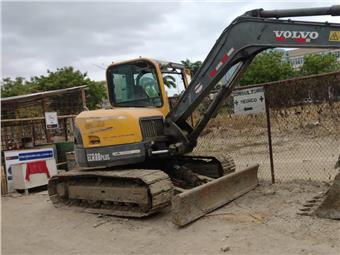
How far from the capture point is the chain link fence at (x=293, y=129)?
8.41 m

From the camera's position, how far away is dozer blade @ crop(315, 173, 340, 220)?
6.18 m

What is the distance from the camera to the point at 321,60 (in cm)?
4744

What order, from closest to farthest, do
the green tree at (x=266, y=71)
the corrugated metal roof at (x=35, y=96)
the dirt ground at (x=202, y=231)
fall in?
the dirt ground at (x=202, y=231) → the corrugated metal roof at (x=35, y=96) → the green tree at (x=266, y=71)

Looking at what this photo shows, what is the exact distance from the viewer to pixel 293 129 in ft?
31.9

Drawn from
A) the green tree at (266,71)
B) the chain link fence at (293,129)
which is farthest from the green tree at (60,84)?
the chain link fence at (293,129)

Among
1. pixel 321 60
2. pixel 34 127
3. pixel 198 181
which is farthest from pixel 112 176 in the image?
pixel 321 60

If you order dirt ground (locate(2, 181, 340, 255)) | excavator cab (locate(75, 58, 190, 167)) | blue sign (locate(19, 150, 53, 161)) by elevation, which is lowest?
dirt ground (locate(2, 181, 340, 255))

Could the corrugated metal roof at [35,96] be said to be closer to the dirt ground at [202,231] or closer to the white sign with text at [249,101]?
the dirt ground at [202,231]

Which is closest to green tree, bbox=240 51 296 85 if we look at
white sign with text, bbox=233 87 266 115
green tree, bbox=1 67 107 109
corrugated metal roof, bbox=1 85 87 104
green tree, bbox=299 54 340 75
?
green tree, bbox=299 54 340 75

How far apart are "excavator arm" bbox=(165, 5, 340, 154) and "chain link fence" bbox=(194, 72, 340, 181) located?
1480 millimetres

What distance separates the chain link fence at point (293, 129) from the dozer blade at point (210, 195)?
4.53ft

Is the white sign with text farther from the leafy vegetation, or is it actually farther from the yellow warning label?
the leafy vegetation

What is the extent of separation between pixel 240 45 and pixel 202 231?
119 inches

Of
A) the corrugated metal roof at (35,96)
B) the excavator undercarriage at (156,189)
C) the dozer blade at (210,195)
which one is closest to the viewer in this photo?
the dozer blade at (210,195)
